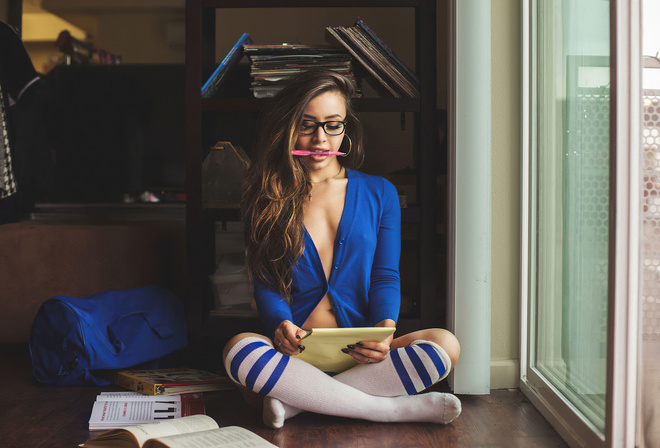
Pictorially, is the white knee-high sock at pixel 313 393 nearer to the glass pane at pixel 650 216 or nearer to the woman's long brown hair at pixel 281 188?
the woman's long brown hair at pixel 281 188

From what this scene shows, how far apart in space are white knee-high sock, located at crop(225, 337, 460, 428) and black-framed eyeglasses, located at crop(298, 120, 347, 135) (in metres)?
0.58

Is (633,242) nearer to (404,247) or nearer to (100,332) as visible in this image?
(404,247)

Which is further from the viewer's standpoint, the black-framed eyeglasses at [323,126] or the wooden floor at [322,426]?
the black-framed eyeglasses at [323,126]

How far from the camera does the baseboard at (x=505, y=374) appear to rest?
67.9 inches

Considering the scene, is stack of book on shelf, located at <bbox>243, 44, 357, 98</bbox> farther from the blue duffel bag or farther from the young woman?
the blue duffel bag

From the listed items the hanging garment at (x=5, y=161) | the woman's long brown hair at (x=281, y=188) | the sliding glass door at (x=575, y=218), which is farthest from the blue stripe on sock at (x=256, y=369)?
the hanging garment at (x=5, y=161)

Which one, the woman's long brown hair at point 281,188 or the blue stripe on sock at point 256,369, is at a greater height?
the woman's long brown hair at point 281,188

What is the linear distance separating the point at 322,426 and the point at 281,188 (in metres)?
0.64

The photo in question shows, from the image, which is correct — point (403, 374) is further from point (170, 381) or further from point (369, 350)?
point (170, 381)

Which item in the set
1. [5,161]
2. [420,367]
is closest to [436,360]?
[420,367]

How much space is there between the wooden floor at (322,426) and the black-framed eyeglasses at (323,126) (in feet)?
2.47

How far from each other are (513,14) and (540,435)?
3.83 ft

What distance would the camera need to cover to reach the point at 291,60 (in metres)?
1.77

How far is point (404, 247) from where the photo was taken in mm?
2064
